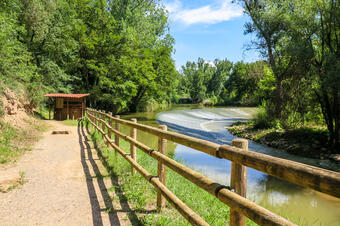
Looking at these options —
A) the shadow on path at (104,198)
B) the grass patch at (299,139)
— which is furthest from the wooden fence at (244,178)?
the grass patch at (299,139)

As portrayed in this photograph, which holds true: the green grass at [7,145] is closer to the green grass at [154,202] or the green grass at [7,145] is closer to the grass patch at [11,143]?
the grass patch at [11,143]

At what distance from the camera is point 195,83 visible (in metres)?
82.4

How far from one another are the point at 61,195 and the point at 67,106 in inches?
576

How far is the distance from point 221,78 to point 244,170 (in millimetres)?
87751

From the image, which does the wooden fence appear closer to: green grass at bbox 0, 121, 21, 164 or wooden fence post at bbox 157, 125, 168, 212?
wooden fence post at bbox 157, 125, 168, 212

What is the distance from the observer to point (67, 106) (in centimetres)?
1728

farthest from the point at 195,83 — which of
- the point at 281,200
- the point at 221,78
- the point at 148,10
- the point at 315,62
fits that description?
the point at 281,200

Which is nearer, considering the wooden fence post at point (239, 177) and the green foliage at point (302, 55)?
the wooden fence post at point (239, 177)

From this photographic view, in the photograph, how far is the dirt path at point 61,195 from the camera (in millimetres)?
3238

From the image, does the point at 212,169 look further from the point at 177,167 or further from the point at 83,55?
the point at 83,55

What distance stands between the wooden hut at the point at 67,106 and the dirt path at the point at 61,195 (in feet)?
37.6

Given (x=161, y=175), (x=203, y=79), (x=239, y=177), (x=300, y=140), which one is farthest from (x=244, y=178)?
(x=203, y=79)

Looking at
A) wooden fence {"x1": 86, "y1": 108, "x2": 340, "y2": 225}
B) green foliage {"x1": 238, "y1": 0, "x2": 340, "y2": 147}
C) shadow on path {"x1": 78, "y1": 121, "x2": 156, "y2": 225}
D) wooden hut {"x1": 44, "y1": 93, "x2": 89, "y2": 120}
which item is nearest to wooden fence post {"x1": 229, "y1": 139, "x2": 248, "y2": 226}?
wooden fence {"x1": 86, "y1": 108, "x2": 340, "y2": 225}

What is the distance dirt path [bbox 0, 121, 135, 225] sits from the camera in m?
→ 3.24
